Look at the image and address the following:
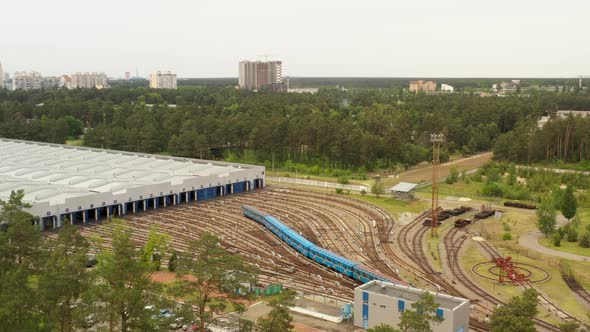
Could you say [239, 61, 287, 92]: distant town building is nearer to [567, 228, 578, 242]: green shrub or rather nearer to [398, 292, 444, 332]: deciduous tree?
[567, 228, 578, 242]: green shrub

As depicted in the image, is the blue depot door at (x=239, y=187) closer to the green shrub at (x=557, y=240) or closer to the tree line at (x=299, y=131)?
the tree line at (x=299, y=131)

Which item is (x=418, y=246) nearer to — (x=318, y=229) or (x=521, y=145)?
(x=318, y=229)

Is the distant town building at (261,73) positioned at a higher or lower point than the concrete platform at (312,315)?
higher

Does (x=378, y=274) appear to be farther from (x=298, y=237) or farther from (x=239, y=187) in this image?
(x=239, y=187)

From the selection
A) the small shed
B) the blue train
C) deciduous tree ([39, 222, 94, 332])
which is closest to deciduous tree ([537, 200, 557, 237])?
the small shed

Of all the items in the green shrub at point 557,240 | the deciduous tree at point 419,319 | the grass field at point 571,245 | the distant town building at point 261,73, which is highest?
the distant town building at point 261,73

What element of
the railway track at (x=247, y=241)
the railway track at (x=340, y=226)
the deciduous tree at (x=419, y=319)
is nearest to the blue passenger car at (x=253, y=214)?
the railway track at (x=247, y=241)
